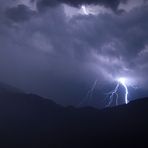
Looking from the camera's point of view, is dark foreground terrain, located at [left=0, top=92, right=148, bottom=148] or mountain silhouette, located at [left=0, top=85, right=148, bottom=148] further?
mountain silhouette, located at [left=0, top=85, right=148, bottom=148]

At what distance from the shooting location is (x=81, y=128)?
158250mm

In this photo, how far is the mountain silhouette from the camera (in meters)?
135

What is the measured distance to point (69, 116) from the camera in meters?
187

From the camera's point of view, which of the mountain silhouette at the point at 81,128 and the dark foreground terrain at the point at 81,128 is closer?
the dark foreground terrain at the point at 81,128

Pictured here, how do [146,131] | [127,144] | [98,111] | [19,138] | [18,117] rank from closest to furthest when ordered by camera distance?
1. [127,144]
2. [146,131]
3. [19,138]
4. [98,111]
5. [18,117]

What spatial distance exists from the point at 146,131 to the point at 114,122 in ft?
78.2

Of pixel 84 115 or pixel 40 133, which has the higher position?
pixel 84 115

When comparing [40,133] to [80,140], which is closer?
[80,140]

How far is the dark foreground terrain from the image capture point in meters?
135

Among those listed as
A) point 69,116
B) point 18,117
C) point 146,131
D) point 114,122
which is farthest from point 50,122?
point 146,131

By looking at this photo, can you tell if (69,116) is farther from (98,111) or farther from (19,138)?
(19,138)

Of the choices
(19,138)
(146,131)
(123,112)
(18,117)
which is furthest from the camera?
(18,117)

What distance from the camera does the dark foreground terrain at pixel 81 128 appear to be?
442ft

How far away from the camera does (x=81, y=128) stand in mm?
158250
